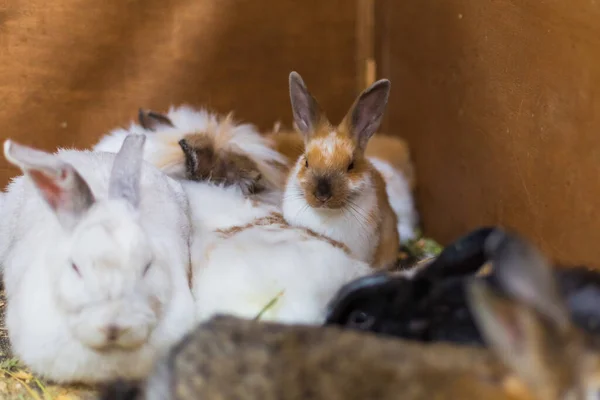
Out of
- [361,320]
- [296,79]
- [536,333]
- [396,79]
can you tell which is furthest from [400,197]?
[536,333]

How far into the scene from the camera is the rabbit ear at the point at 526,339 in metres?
0.75

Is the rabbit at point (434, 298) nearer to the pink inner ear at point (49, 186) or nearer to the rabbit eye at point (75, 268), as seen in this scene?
the rabbit eye at point (75, 268)

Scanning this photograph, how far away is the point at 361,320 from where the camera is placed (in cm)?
124

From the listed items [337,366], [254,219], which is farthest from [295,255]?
[337,366]

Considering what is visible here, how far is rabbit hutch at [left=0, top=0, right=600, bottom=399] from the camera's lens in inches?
63.3

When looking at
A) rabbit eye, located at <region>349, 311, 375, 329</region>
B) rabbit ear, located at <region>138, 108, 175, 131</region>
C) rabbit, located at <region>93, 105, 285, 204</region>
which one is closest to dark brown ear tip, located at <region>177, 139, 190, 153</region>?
rabbit, located at <region>93, 105, 285, 204</region>

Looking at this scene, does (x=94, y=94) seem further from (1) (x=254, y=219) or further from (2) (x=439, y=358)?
(2) (x=439, y=358)

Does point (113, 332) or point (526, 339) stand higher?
point (526, 339)

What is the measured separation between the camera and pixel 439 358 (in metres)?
0.88

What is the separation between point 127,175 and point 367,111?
2.87 ft

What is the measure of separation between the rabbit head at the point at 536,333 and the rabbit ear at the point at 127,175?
82cm

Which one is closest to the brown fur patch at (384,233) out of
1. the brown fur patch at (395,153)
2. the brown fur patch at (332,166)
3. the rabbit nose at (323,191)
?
the brown fur patch at (332,166)

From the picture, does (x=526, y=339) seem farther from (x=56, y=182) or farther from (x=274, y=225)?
(x=274, y=225)

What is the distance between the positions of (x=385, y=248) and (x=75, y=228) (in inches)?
42.8
